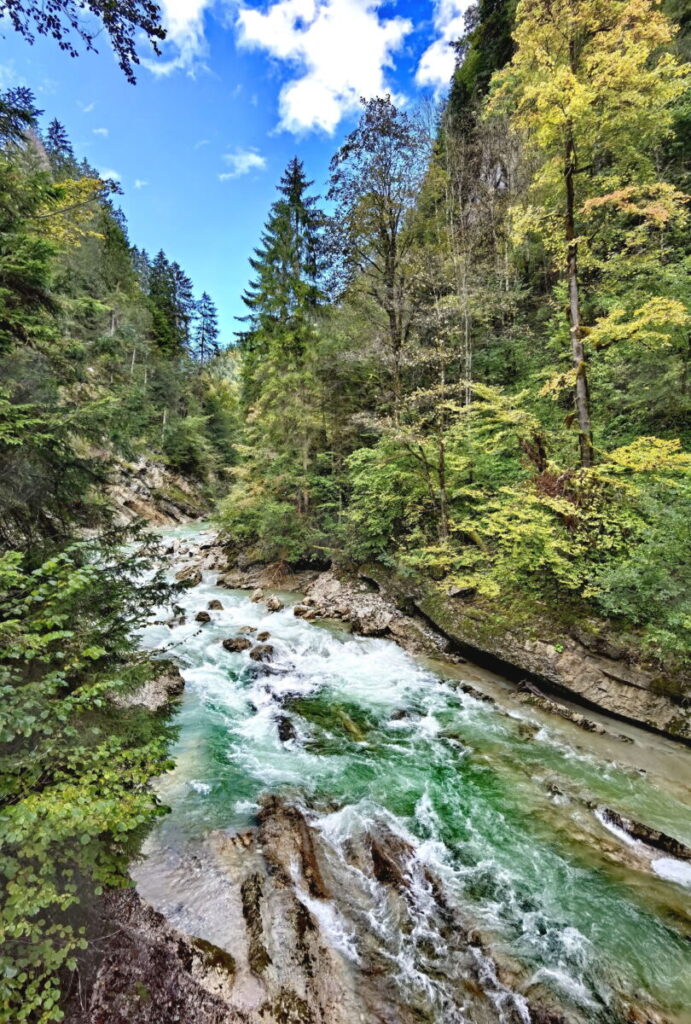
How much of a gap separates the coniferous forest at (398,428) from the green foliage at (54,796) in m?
0.03

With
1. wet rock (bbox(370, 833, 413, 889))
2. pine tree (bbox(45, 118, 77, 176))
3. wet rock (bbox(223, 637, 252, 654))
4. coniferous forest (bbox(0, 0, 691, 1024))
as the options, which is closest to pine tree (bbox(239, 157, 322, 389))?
coniferous forest (bbox(0, 0, 691, 1024))

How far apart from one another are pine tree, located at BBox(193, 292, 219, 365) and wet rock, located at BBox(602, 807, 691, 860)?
204 feet

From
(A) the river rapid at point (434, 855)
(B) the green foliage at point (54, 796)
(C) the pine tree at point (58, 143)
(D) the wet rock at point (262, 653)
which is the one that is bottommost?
(A) the river rapid at point (434, 855)

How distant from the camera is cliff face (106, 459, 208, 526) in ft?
90.4

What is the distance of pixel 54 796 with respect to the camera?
8.54 ft

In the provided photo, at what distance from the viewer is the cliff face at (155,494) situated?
27.5m

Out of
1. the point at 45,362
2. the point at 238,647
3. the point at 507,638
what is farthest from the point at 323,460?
the point at 45,362

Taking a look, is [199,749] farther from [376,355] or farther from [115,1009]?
[376,355]

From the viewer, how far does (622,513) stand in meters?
7.98

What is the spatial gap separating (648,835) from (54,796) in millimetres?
6282

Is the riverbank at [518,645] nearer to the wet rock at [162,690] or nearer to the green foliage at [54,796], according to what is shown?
A: the wet rock at [162,690]

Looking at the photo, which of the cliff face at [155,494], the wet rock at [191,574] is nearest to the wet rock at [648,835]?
the wet rock at [191,574]

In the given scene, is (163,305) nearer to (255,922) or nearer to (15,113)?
(15,113)

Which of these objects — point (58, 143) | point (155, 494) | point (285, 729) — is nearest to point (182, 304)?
point (58, 143)
